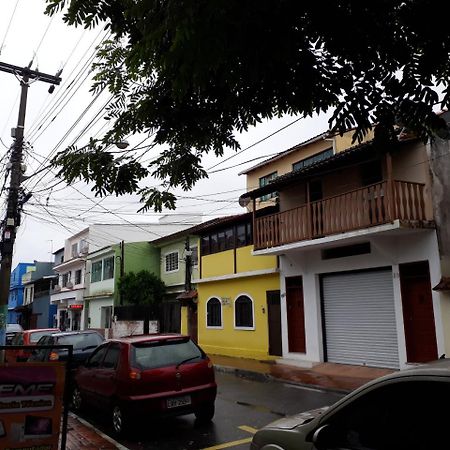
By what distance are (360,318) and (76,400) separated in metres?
8.73

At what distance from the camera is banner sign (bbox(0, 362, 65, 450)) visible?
16.0 ft

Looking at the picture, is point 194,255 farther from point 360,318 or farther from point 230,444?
point 230,444

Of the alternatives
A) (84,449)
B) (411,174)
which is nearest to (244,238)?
(411,174)

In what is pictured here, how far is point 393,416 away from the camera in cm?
290

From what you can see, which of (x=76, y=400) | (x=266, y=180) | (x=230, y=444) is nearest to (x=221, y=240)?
(x=266, y=180)

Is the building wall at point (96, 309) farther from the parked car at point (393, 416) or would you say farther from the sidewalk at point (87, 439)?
the parked car at point (393, 416)

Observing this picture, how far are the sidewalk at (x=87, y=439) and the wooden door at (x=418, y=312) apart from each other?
8.62 metres

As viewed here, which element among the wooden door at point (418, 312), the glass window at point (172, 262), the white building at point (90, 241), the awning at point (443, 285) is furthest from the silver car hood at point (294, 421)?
the white building at point (90, 241)

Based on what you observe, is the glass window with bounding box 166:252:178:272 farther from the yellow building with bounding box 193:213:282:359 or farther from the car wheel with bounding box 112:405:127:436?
the car wheel with bounding box 112:405:127:436

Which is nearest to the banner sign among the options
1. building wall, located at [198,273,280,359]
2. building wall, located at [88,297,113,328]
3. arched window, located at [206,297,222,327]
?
building wall, located at [198,273,280,359]

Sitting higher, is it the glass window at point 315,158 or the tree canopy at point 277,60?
the glass window at point 315,158

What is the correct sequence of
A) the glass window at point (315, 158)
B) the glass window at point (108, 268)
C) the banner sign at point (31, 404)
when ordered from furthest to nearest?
1. the glass window at point (108, 268)
2. the glass window at point (315, 158)
3. the banner sign at point (31, 404)

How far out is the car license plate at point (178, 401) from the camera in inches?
296

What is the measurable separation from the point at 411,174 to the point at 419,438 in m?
11.7
